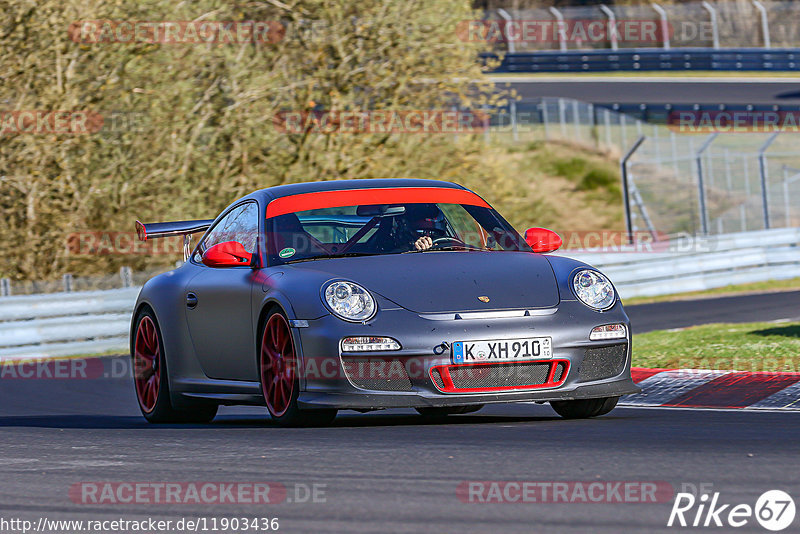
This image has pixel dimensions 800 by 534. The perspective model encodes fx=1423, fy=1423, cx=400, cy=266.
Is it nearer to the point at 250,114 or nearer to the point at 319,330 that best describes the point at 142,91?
the point at 250,114

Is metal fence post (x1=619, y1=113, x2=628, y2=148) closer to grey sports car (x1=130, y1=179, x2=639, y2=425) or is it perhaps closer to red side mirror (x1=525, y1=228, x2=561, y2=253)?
grey sports car (x1=130, y1=179, x2=639, y2=425)

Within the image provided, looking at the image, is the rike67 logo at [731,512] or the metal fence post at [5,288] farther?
the metal fence post at [5,288]

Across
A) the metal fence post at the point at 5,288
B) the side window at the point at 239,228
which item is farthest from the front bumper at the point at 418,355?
the metal fence post at the point at 5,288

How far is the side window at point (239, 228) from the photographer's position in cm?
849

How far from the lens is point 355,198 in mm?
8469

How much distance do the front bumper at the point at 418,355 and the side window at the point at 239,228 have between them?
131 centimetres

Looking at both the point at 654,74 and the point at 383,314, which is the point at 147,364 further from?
the point at 654,74

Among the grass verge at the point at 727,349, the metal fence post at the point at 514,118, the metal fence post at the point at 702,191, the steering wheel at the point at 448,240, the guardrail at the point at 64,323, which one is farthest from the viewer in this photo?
the metal fence post at the point at 514,118

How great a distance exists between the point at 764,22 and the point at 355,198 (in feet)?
134

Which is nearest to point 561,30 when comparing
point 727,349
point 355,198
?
point 727,349

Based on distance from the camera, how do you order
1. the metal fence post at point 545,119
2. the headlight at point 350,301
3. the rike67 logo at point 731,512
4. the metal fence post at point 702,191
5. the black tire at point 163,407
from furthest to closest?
the metal fence post at point 545,119, the metal fence post at point 702,191, the black tire at point 163,407, the headlight at point 350,301, the rike67 logo at point 731,512

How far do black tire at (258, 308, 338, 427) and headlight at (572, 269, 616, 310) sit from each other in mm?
1452

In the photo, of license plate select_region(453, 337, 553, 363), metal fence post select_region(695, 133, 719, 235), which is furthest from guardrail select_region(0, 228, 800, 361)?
license plate select_region(453, 337, 553, 363)

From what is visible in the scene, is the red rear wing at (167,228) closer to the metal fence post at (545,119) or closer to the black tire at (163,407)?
the black tire at (163,407)
